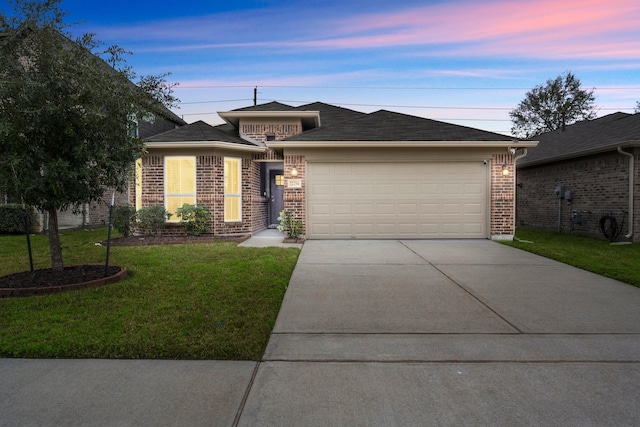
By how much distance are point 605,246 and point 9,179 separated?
1301cm

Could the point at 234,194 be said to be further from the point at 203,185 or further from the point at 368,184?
the point at 368,184

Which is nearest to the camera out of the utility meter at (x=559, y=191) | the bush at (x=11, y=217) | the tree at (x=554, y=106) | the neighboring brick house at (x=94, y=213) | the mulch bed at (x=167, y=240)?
the mulch bed at (x=167, y=240)

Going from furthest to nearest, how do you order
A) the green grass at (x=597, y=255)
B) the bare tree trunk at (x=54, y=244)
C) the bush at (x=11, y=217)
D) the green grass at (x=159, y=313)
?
the bush at (x=11, y=217) → the green grass at (x=597, y=255) → the bare tree trunk at (x=54, y=244) → the green grass at (x=159, y=313)

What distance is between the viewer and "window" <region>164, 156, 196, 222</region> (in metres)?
11.9

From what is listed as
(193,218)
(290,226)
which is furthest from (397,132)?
(193,218)

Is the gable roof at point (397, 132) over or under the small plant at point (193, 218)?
over

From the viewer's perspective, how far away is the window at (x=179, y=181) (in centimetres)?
1190

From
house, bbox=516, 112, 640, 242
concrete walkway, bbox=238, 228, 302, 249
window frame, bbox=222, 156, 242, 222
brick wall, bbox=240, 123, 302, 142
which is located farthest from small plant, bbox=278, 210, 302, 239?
house, bbox=516, 112, 640, 242

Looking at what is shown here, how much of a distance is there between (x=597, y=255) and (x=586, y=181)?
548cm

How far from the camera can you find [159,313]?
4.47 metres

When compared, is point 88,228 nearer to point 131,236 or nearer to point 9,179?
point 131,236

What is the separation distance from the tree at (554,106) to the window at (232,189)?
107 ft

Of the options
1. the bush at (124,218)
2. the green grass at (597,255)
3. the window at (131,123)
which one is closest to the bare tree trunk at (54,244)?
the window at (131,123)

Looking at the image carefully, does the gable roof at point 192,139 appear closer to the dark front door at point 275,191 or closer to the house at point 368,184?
the house at point 368,184
